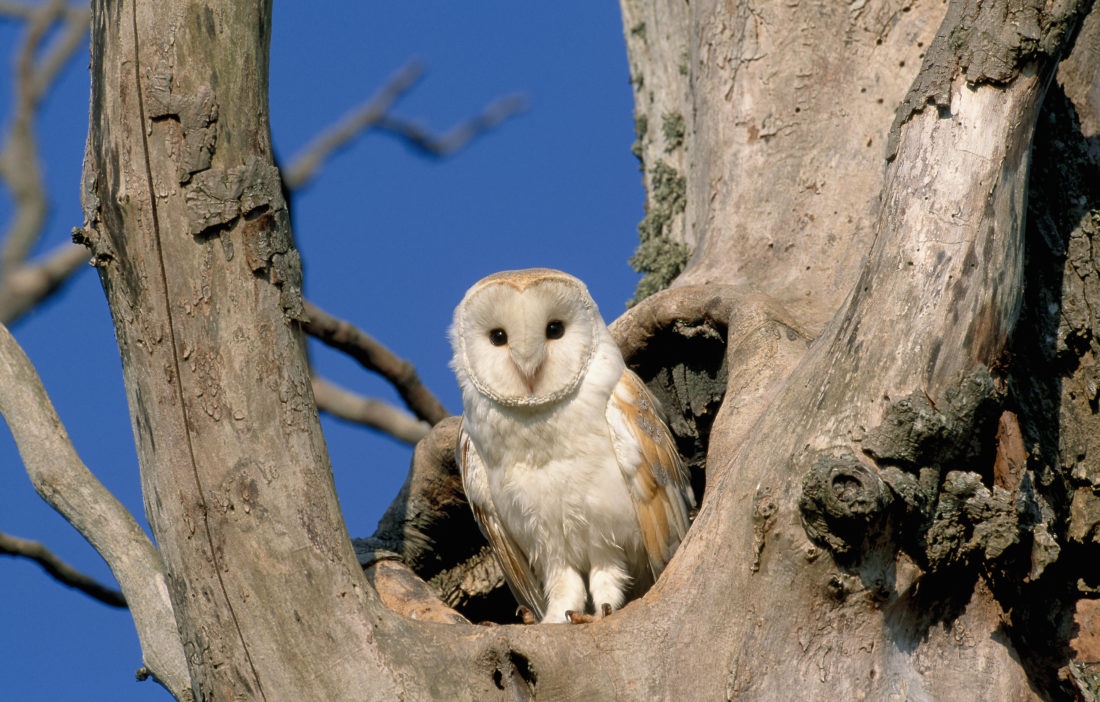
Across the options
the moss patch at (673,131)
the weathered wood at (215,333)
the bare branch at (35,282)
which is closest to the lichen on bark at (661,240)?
the moss patch at (673,131)

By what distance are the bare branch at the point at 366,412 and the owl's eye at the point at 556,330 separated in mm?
2344

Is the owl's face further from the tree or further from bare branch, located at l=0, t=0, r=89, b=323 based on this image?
bare branch, located at l=0, t=0, r=89, b=323

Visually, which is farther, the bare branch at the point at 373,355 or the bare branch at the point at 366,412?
the bare branch at the point at 366,412

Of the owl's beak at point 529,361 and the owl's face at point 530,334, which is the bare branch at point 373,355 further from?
the owl's beak at point 529,361

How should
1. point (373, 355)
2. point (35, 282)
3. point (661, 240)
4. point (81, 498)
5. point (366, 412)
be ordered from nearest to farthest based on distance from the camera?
point (81, 498)
point (661, 240)
point (373, 355)
point (366, 412)
point (35, 282)

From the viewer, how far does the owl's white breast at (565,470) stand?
3.72 m

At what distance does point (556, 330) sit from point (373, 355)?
1.64m

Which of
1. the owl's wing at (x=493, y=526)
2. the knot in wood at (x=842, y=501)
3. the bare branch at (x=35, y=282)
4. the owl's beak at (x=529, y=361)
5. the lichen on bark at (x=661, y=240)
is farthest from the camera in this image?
the bare branch at (x=35, y=282)

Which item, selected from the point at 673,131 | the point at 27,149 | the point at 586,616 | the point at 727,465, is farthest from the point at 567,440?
the point at 27,149

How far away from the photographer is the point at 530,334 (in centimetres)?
370

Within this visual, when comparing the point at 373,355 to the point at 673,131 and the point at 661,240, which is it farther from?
the point at 673,131

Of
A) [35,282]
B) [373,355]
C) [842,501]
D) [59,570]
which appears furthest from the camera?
[35,282]

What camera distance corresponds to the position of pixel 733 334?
11.8 feet

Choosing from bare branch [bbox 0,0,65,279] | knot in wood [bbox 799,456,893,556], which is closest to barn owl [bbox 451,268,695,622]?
knot in wood [bbox 799,456,893,556]
